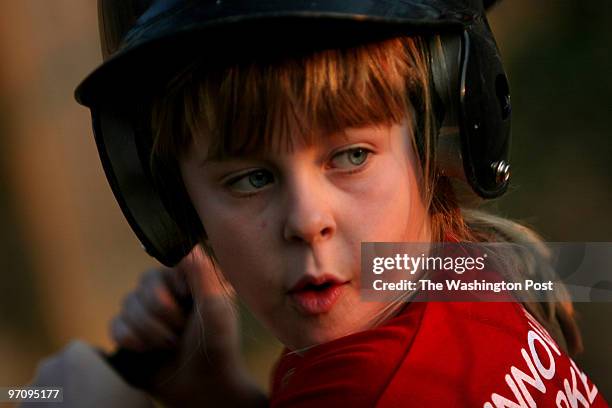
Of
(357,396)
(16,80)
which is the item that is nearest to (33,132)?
(16,80)

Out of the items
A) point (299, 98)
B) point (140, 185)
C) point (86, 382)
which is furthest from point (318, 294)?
point (86, 382)

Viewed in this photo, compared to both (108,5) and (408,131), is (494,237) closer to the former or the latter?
(408,131)

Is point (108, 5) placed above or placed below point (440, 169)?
above

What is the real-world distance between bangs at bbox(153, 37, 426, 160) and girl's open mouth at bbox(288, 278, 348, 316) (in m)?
0.19

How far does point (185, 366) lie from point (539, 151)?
2573 millimetres

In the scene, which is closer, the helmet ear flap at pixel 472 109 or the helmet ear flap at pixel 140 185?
the helmet ear flap at pixel 472 109

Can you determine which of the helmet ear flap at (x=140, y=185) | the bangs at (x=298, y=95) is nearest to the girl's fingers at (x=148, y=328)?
the helmet ear flap at (x=140, y=185)

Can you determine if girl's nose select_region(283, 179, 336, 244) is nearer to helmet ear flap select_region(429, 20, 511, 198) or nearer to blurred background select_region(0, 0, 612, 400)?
helmet ear flap select_region(429, 20, 511, 198)

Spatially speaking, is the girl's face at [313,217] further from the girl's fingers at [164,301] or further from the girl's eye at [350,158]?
the girl's fingers at [164,301]

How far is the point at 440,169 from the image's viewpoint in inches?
53.8

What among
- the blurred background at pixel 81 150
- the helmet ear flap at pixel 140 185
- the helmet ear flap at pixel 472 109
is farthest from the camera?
the blurred background at pixel 81 150

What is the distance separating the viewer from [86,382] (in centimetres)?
180

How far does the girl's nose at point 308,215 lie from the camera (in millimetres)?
1185

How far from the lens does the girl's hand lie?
1.73 metres
